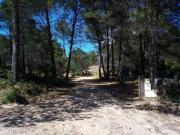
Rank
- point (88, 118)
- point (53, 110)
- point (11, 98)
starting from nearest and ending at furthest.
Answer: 1. point (88, 118)
2. point (53, 110)
3. point (11, 98)

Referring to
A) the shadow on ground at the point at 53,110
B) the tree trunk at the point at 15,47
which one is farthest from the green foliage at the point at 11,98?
the tree trunk at the point at 15,47

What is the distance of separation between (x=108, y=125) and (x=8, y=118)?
325cm

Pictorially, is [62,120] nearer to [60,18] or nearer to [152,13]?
[152,13]

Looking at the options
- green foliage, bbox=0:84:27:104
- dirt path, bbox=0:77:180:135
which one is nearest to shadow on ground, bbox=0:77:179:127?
dirt path, bbox=0:77:180:135

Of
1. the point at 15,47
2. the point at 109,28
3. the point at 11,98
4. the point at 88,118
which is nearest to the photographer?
the point at 88,118

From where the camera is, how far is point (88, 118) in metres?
9.17

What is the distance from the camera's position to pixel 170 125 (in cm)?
865

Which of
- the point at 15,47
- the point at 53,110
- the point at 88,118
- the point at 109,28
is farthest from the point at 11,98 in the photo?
the point at 109,28

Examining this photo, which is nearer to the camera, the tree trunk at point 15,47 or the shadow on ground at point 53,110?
the shadow on ground at point 53,110

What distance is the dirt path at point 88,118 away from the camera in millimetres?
7695

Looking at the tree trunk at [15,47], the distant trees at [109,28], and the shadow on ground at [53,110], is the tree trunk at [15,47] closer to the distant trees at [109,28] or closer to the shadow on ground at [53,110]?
the distant trees at [109,28]

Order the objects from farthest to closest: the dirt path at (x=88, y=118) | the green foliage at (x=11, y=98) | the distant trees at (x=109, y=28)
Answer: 1. the distant trees at (x=109, y=28)
2. the green foliage at (x=11, y=98)
3. the dirt path at (x=88, y=118)

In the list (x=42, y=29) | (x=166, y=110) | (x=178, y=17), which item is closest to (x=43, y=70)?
(x=42, y=29)

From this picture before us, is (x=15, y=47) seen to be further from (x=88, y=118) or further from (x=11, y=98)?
(x=88, y=118)
